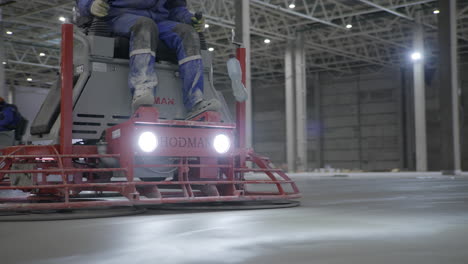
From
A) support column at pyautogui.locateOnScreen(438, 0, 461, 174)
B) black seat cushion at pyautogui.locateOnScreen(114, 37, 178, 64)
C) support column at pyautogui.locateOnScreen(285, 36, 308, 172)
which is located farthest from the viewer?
support column at pyautogui.locateOnScreen(285, 36, 308, 172)

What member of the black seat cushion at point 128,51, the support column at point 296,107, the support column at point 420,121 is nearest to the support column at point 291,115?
the support column at point 296,107

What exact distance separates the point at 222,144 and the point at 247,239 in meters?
2.70

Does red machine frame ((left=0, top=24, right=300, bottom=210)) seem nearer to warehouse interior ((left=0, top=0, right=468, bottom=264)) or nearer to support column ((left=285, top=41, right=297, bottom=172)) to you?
warehouse interior ((left=0, top=0, right=468, bottom=264))

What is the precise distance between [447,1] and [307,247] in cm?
2122

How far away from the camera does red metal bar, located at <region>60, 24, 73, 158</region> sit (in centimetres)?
596

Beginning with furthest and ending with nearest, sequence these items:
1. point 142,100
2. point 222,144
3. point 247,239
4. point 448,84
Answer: point 448,84 < point 222,144 < point 142,100 < point 247,239

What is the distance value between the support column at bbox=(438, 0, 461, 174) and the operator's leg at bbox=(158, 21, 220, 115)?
682 inches

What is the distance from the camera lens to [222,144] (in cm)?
627

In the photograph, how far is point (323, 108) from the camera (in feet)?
159

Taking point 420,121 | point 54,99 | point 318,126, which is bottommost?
point 54,99

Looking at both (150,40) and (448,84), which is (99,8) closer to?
(150,40)

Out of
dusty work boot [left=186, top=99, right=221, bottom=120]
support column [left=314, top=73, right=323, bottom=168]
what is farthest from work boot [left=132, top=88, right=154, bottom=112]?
support column [left=314, top=73, right=323, bottom=168]

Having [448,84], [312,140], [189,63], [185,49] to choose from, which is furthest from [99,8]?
[312,140]

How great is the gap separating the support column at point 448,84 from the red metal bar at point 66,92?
18.5 metres
